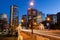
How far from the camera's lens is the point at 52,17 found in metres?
26.7

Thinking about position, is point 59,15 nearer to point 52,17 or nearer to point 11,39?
point 52,17

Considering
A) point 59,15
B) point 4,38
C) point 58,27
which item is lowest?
point 4,38

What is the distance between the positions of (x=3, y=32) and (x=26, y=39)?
16.8 m

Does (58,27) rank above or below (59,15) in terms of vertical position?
below

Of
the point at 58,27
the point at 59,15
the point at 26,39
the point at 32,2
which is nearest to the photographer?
the point at 26,39

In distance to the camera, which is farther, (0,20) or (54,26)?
(0,20)

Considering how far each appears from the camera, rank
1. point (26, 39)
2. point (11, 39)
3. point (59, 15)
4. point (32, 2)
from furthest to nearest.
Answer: point (11, 39) < point (59, 15) < point (32, 2) < point (26, 39)

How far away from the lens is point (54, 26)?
20.9 m

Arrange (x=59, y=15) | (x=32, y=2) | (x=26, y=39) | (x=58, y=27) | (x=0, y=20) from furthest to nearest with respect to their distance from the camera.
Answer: (x=0, y=20), (x=59, y=15), (x=58, y=27), (x=32, y=2), (x=26, y=39)

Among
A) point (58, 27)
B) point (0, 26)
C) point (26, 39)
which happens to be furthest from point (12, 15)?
point (26, 39)

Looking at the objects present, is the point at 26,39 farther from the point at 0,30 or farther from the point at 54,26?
the point at 0,30

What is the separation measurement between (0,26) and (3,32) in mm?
1133

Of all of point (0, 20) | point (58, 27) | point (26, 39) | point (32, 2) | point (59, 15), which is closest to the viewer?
point (26, 39)

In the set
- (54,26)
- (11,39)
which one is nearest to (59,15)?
(54,26)
